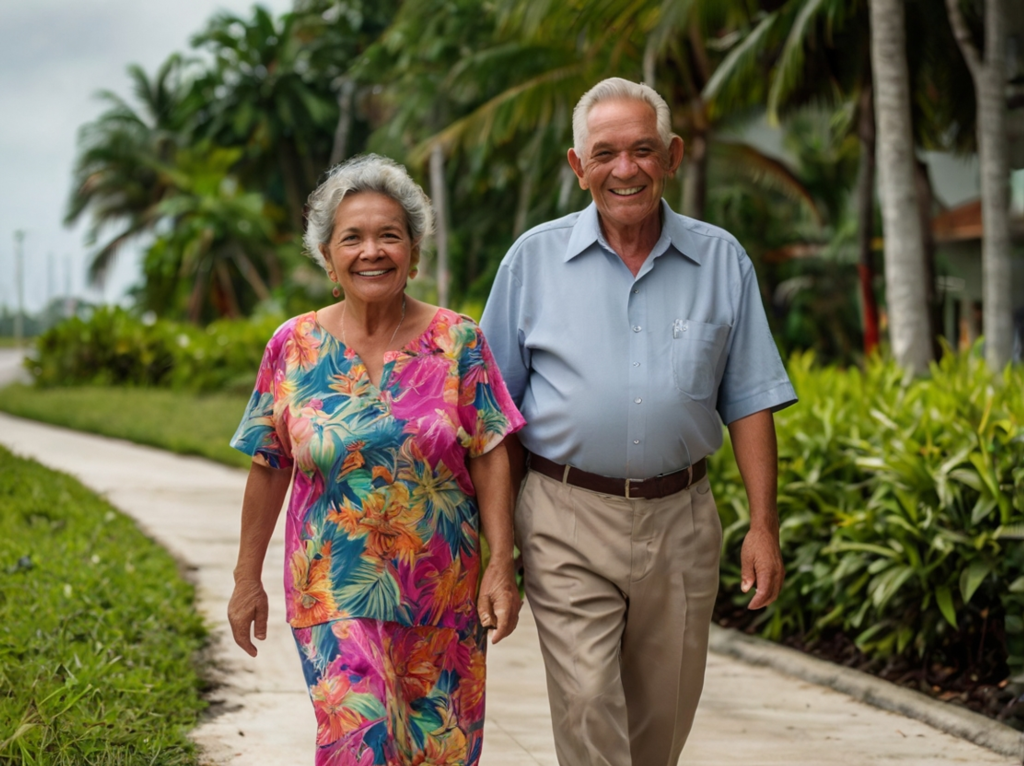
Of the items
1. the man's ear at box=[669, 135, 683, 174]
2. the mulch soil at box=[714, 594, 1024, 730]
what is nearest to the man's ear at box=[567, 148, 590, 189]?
the man's ear at box=[669, 135, 683, 174]

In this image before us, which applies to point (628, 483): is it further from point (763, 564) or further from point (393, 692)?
point (393, 692)

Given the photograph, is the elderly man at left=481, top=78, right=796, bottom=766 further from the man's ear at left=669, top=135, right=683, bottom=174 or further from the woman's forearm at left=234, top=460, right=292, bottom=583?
the woman's forearm at left=234, top=460, right=292, bottom=583

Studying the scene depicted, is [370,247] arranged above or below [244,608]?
above

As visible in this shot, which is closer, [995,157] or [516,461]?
[516,461]

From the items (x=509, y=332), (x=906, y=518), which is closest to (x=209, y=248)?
(x=906, y=518)

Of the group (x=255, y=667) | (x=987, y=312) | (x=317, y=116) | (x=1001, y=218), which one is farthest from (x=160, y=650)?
(x=317, y=116)

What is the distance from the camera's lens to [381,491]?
2.95 m

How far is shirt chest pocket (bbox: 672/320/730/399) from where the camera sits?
323 centimetres

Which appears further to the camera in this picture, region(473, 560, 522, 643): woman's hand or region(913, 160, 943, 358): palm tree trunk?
region(913, 160, 943, 358): palm tree trunk

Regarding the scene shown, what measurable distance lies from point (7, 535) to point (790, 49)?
8.47 meters

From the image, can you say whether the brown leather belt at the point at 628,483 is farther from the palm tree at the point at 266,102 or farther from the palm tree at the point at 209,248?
the palm tree at the point at 266,102

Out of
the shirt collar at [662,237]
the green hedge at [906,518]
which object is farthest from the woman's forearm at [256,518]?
the green hedge at [906,518]

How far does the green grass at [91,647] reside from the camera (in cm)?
401

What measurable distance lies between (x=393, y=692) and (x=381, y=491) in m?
0.46
